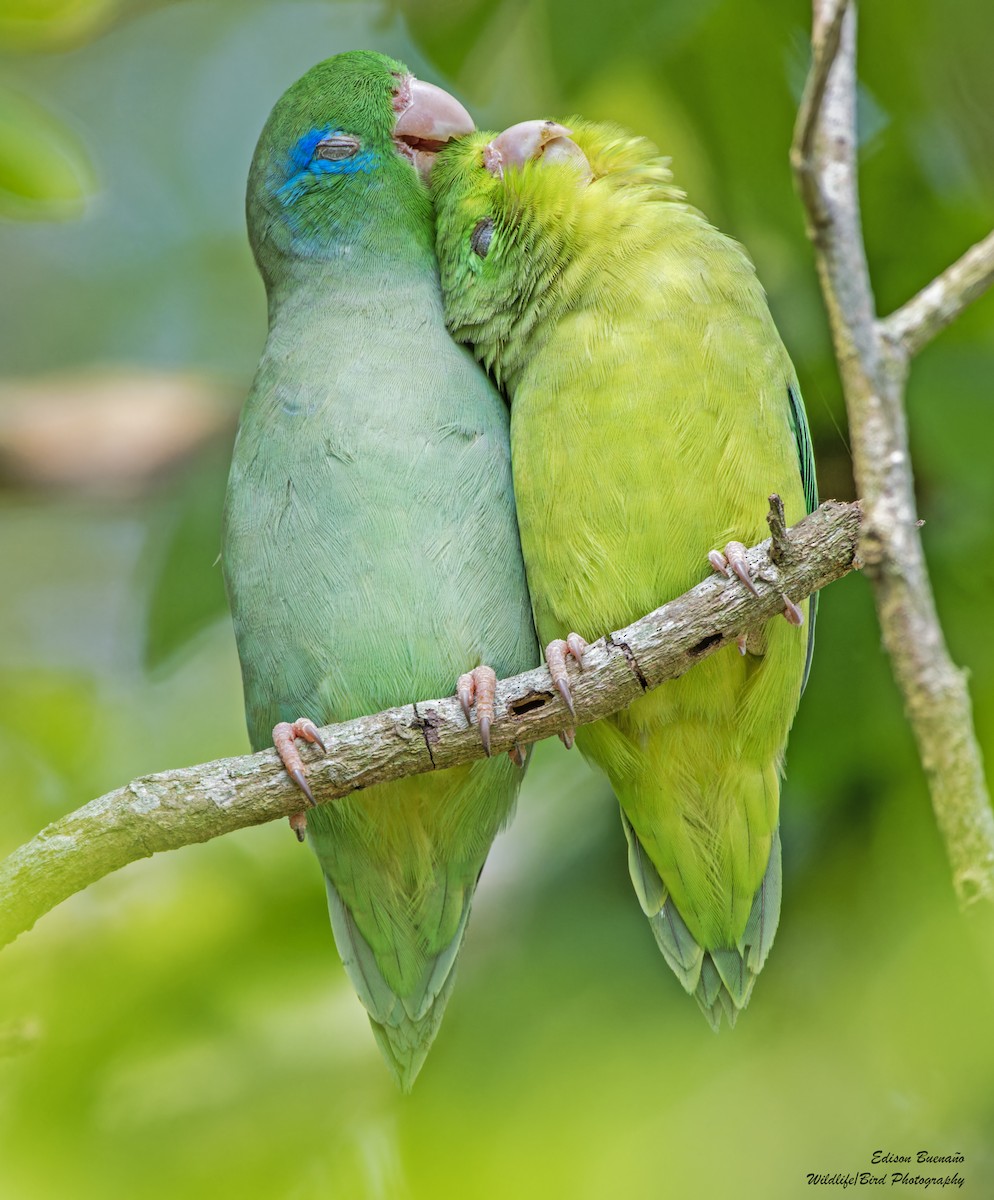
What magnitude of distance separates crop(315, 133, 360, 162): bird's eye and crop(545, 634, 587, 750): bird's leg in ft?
5.03

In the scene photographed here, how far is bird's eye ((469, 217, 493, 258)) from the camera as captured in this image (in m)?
3.32

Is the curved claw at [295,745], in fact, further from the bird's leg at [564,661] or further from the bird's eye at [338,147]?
the bird's eye at [338,147]

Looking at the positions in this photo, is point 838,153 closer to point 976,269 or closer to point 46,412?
point 976,269

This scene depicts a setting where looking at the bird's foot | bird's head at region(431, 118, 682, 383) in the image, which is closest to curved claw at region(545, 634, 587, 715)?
the bird's foot

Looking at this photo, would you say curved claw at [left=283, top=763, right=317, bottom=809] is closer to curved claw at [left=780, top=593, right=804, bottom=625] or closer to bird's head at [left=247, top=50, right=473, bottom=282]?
curved claw at [left=780, top=593, right=804, bottom=625]

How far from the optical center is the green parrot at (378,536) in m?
3.02

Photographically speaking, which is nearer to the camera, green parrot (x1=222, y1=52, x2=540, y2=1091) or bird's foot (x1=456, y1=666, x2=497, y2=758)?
bird's foot (x1=456, y1=666, x2=497, y2=758)

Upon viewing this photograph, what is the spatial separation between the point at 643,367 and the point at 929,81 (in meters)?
1.36

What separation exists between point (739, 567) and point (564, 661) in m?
0.42

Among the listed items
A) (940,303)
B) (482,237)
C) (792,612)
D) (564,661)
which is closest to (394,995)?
(564,661)

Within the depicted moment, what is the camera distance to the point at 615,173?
10.7 feet

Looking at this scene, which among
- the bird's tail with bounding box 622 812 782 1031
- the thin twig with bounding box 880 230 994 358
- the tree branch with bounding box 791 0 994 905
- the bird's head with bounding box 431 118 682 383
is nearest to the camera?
the tree branch with bounding box 791 0 994 905

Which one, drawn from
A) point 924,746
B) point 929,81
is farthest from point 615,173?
point 924,746

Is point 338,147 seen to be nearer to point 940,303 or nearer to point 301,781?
point 301,781
